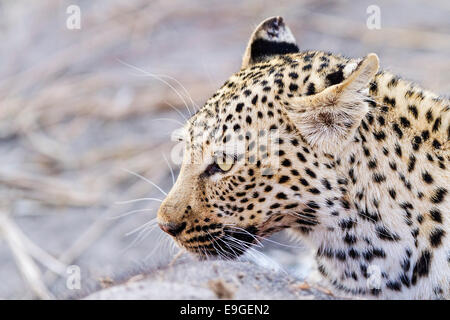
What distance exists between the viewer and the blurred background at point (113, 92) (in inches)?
297

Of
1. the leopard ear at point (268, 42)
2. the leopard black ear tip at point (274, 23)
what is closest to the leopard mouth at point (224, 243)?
the leopard ear at point (268, 42)

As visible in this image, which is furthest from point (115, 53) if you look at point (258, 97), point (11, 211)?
point (258, 97)

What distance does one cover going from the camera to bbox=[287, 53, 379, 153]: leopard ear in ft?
10.8

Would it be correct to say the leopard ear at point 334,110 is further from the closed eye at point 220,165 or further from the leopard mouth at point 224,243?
the leopard mouth at point 224,243

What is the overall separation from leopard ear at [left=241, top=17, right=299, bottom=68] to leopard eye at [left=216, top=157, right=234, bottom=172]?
3.04 ft

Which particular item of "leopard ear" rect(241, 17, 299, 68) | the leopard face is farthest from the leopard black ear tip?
the leopard face

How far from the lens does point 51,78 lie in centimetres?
1097

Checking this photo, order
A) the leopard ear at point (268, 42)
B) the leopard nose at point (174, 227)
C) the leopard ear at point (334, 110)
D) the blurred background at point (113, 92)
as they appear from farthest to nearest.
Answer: the blurred background at point (113, 92) < the leopard ear at point (268, 42) < the leopard nose at point (174, 227) < the leopard ear at point (334, 110)

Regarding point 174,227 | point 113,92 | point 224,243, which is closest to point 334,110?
point 224,243

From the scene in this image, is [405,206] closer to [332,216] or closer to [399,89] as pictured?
[332,216]

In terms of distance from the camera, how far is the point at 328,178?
3564mm

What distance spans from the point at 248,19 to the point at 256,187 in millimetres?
8718

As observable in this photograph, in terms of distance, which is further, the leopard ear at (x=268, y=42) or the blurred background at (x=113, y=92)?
the blurred background at (x=113, y=92)

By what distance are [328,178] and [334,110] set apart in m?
0.38
